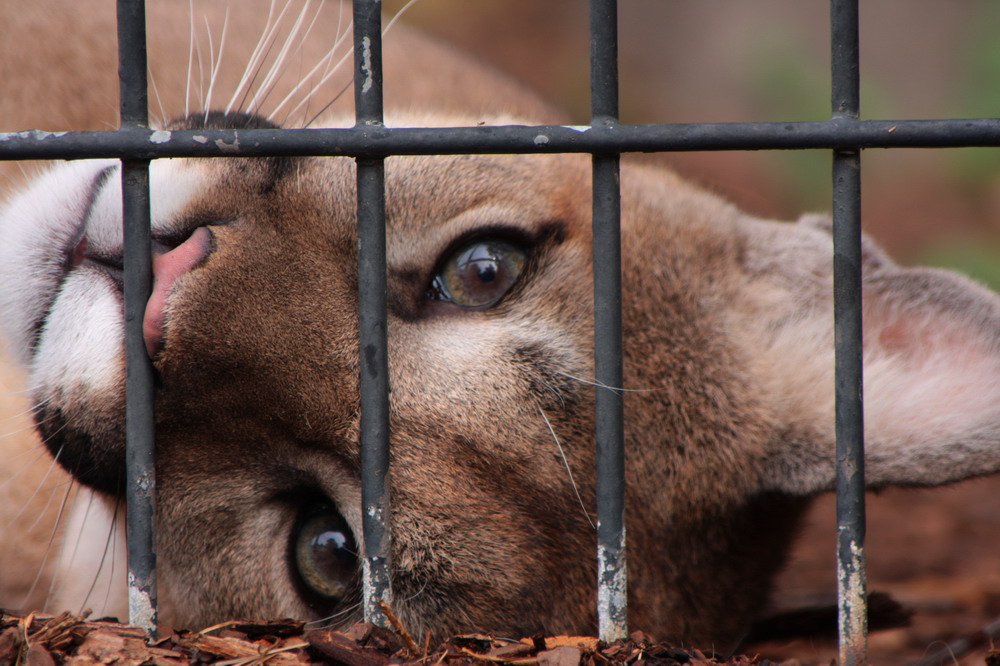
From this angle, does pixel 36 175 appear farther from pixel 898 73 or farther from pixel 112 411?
pixel 898 73

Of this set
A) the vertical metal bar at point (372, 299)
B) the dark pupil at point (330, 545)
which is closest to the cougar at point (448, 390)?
the dark pupil at point (330, 545)

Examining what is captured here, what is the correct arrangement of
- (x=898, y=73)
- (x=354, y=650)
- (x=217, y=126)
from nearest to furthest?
(x=354, y=650), (x=217, y=126), (x=898, y=73)

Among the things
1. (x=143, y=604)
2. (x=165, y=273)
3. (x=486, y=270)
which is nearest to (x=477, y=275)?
(x=486, y=270)

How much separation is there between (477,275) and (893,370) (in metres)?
1.13

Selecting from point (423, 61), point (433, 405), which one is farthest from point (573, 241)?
point (423, 61)

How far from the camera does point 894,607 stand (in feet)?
9.16

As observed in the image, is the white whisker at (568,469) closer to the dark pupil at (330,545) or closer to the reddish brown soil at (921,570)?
the dark pupil at (330,545)

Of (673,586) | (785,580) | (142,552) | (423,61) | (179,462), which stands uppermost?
(423,61)

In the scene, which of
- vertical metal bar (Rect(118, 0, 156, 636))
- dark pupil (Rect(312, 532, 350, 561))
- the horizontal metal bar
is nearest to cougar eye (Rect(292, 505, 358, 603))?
dark pupil (Rect(312, 532, 350, 561))

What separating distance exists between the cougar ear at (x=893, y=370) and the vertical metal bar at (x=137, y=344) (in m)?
1.58

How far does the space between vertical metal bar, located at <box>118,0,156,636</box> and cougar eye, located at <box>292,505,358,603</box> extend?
1.64 ft

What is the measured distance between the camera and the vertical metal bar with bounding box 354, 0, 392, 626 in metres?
1.88

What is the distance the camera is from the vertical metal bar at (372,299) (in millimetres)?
1883

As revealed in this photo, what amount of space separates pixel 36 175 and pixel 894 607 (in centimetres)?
260
